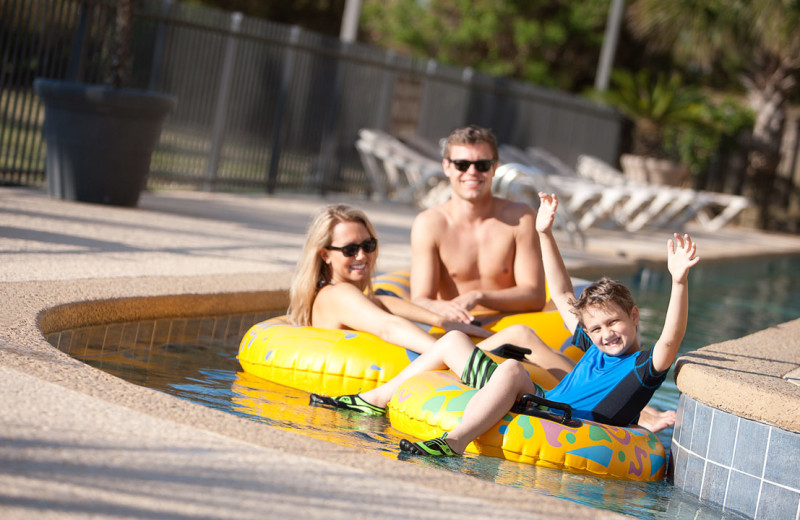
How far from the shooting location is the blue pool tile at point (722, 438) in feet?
13.2

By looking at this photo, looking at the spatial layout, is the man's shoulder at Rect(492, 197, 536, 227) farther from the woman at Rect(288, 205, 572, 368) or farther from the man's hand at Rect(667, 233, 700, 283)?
the man's hand at Rect(667, 233, 700, 283)

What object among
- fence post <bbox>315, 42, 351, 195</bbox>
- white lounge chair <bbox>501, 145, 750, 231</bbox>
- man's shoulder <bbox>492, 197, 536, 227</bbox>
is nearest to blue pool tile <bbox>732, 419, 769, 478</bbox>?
man's shoulder <bbox>492, 197, 536, 227</bbox>

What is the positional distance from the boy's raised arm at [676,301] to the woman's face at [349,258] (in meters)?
1.61

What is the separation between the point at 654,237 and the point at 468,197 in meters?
10.3

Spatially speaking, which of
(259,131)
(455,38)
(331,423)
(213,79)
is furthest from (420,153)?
(455,38)

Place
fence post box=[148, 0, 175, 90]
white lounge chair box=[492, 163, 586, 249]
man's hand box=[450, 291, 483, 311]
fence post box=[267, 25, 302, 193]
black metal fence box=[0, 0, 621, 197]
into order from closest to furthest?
man's hand box=[450, 291, 483, 311] < black metal fence box=[0, 0, 621, 197] < white lounge chair box=[492, 163, 586, 249] < fence post box=[148, 0, 175, 90] < fence post box=[267, 25, 302, 193]

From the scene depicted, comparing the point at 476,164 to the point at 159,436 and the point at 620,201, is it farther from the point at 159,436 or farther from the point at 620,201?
the point at 620,201

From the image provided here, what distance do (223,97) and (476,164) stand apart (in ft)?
26.1

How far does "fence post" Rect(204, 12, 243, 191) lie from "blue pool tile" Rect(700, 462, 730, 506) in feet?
32.8

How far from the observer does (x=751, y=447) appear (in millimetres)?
3941

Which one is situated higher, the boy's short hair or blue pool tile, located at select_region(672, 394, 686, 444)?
the boy's short hair

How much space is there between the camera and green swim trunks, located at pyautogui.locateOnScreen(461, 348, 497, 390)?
462cm

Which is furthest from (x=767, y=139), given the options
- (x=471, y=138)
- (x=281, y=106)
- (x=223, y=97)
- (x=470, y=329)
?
(x=470, y=329)

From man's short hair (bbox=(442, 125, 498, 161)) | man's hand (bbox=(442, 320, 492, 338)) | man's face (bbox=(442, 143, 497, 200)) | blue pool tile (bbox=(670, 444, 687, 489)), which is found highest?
man's short hair (bbox=(442, 125, 498, 161))
